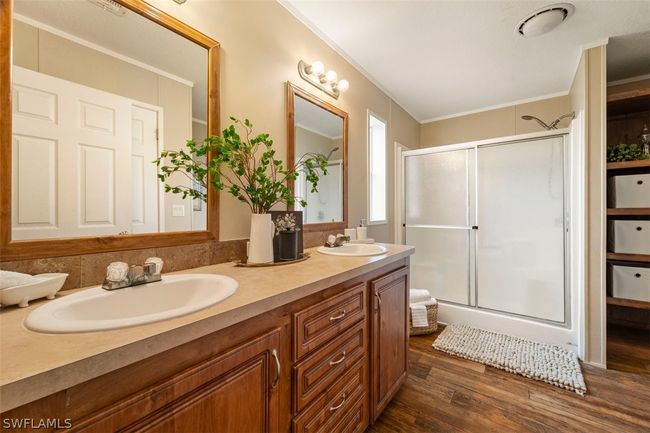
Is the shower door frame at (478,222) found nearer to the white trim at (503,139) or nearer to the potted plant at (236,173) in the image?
the white trim at (503,139)

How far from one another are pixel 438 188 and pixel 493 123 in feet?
3.56

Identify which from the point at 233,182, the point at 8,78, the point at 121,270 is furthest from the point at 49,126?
the point at 233,182

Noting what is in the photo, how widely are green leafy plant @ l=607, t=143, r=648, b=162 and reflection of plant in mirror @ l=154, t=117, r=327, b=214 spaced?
2402 mm

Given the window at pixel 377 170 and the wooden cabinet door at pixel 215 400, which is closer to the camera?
the wooden cabinet door at pixel 215 400

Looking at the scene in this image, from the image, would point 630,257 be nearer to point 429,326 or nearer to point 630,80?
point 429,326

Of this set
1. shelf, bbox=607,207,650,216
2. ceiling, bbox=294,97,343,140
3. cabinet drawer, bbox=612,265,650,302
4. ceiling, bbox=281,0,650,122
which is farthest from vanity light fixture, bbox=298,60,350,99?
cabinet drawer, bbox=612,265,650,302

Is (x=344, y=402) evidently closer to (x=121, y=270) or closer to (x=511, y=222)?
(x=121, y=270)

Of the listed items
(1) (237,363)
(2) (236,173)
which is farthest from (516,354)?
(2) (236,173)

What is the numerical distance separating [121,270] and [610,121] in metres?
3.83

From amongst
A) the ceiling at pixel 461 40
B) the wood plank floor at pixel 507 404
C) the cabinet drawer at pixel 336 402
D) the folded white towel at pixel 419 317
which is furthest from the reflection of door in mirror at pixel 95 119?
the folded white towel at pixel 419 317

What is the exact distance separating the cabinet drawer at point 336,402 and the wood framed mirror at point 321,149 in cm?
86

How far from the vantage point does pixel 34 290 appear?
688mm

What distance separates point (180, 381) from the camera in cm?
58

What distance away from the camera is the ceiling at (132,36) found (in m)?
0.84
